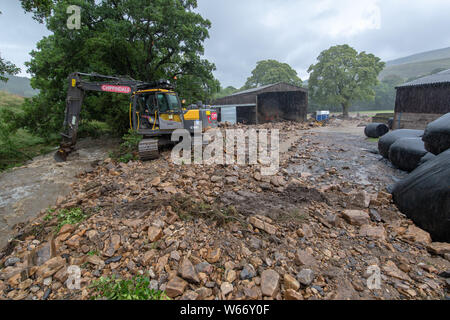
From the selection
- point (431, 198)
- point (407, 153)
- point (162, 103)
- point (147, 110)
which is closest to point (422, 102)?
point (407, 153)

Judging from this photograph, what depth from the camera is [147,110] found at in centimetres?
763

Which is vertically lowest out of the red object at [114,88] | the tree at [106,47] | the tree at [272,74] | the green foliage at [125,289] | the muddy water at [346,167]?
the green foliage at [125,289]

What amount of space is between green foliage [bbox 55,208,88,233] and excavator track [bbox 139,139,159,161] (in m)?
3.05

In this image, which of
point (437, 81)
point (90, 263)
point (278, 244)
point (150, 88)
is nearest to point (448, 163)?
point (278, 244)

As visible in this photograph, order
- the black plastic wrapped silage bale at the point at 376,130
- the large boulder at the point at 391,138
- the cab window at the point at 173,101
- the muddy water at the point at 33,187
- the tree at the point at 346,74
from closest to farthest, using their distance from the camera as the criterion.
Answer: the muddy water at the point at 33,187 < the large boulder at the point at 391,138 < the cab window at the point at 173,101 < the black plastic wrapped silage bale at the point at 376,130 < the tree at the point at 346,74

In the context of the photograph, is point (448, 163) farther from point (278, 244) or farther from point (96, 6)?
point (96, 6)

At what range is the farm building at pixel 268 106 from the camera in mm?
19203

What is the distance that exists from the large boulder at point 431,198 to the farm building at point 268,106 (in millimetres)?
16008

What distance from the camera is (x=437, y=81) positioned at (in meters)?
11.5

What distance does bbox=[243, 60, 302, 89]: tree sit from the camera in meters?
41.8

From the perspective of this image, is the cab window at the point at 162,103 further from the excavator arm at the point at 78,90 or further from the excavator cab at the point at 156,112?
the excavator arm at the point at 78,90

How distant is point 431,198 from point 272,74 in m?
43.2

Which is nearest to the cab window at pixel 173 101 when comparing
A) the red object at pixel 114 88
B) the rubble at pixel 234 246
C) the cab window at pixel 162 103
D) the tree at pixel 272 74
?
the cab window at pixel 162 103
